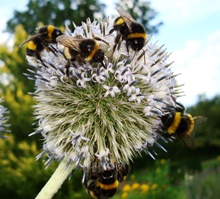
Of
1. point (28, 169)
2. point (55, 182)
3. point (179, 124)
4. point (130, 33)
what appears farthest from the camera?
point (28, 169)

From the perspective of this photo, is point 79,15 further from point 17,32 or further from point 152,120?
point 152,120

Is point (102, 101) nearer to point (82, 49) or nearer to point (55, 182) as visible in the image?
point (82, 49)

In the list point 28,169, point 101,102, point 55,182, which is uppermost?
point 101,102

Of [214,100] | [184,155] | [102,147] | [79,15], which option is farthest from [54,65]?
[214,100]

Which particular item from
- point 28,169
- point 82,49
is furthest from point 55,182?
point 28,169

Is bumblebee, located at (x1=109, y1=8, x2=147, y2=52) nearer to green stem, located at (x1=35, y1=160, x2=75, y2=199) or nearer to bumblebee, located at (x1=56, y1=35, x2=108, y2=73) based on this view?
bumblebee, located at (x1=56, y1=35, x2=108, y2=73)

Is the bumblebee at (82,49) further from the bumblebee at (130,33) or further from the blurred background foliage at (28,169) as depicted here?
the blurred background foliage at (28,169)
